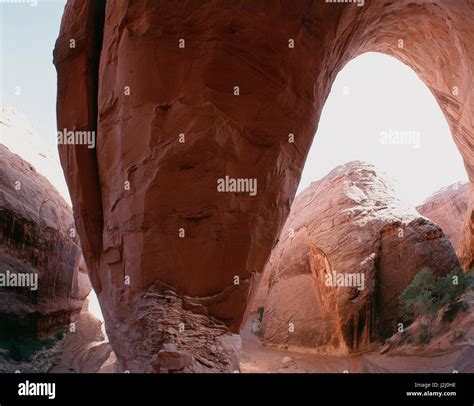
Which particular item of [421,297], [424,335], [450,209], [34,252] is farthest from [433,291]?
[450,209]

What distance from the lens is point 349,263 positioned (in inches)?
493

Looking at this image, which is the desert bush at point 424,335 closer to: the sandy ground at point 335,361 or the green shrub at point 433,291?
the green shrub at point 433,291

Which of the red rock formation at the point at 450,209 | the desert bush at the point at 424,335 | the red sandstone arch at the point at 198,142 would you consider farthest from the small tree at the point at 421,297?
the red rock formation at the point at 450,209

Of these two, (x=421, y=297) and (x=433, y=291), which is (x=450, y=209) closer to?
(x=433, y=291)

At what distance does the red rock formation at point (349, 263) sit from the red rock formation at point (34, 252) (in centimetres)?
674

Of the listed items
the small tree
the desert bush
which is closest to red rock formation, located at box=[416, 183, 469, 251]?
the small tree

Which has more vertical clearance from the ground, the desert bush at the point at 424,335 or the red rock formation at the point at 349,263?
the red rock formation at the point at 349,263

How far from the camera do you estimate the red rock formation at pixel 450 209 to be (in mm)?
18078

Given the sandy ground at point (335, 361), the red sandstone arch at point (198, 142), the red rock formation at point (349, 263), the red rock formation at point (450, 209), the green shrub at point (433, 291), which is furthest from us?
the red rock formation at point (450, 209)

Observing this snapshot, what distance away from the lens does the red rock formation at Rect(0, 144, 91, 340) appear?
10.2 metres

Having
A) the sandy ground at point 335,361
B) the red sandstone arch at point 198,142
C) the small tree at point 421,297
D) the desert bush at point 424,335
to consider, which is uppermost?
the red sandstone arch at point 198,142

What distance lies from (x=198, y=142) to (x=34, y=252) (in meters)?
7.62

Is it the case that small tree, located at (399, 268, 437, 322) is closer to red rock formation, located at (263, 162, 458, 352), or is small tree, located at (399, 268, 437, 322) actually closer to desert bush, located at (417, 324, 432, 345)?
desert bush, located at (417, 324, 432, 345)

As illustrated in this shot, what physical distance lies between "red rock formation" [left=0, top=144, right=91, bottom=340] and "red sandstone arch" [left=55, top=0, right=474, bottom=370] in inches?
202
